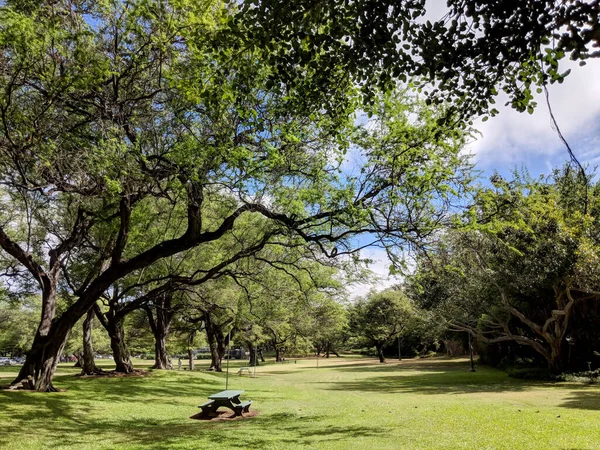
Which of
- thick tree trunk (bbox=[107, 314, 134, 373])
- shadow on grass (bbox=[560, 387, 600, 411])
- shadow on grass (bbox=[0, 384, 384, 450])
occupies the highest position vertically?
thick tree trunk (bbox=[107, 314, 134, 373])

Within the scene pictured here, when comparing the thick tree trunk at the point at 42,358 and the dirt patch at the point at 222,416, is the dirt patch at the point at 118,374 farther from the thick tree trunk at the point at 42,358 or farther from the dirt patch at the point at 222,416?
the dirt patch at the point at 222,416

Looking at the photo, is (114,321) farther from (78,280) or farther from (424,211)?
(424,211)

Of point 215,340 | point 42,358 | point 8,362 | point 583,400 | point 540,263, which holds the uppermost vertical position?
point 540,263

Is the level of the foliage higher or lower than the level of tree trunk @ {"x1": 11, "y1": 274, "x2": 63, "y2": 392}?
higher

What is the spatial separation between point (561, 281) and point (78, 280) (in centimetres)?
2417

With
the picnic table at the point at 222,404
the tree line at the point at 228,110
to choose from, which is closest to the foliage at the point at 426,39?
the tree line at the point at 228,110

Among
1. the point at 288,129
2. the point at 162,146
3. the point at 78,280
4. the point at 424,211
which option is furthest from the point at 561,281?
the point at 78,280

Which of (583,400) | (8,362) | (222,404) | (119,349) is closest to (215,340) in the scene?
(119,349)

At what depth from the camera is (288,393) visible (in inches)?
810

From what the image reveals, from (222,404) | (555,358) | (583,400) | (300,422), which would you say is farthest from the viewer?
(555,358)

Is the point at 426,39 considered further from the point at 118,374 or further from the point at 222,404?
the point at 118,374

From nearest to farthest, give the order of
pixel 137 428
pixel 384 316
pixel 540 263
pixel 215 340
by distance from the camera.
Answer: pixel 137 428 < pixel 540 263 < pixel 215 340 < pixel 384 316

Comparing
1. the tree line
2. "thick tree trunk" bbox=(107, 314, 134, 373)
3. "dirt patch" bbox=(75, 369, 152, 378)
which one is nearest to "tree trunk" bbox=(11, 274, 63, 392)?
the tree line

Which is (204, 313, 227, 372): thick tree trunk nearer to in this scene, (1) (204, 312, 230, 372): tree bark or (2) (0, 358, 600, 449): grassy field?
(1) (204, 312, 230, 372): tree bark
